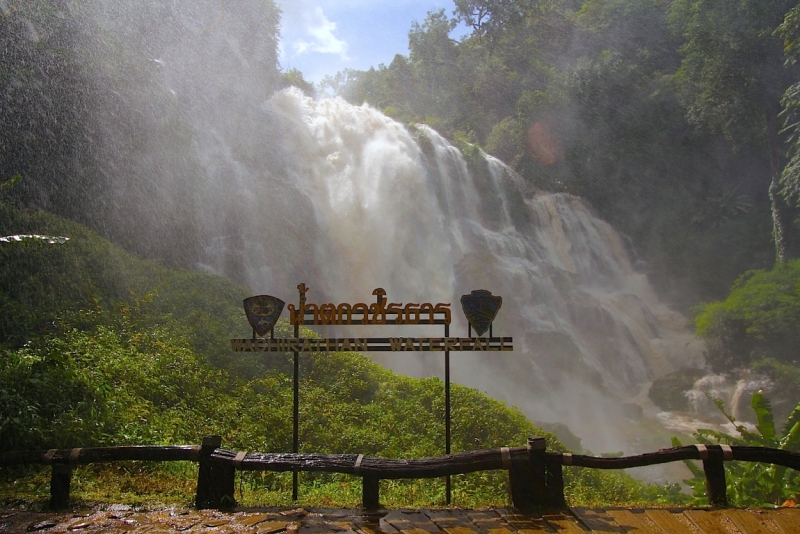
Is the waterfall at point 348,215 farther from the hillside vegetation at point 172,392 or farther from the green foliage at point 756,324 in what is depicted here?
the hillside vegetation at point 172,392

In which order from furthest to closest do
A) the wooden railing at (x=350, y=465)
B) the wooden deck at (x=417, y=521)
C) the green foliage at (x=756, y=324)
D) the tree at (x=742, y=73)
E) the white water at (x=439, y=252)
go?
1. the tree at (x=742, y=73)
2. the green foliage at (x=756, y=324)
3. the white water at (x=439, y=252)
4. the wooden railing at (x=350, y=465)
5. the wooden deck at (x=417, y=521)

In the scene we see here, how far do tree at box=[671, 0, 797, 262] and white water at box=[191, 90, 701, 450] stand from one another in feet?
24.1

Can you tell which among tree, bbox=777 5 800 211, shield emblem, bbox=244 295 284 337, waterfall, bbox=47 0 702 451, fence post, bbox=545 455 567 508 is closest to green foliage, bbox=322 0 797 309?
tree, bbox=777 5 800 211

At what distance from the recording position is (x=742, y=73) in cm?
2178

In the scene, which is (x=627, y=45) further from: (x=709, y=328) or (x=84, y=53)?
(x=84, y=53)

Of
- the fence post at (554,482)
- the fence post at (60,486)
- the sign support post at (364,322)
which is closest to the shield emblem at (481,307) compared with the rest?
the sign support post at (364,322)

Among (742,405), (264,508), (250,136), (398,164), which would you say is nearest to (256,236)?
(250,136)

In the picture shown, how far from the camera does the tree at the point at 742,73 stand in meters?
21.2

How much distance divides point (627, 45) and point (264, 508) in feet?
100.0

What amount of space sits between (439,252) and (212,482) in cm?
1307

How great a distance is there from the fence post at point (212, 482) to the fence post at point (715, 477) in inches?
138

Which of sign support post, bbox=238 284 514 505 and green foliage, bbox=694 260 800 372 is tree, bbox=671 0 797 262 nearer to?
green foliage, bbox=694 260 800 372

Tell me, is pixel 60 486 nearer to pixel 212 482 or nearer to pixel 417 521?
pixel 212 482

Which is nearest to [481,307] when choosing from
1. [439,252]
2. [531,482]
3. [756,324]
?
[531,482]
